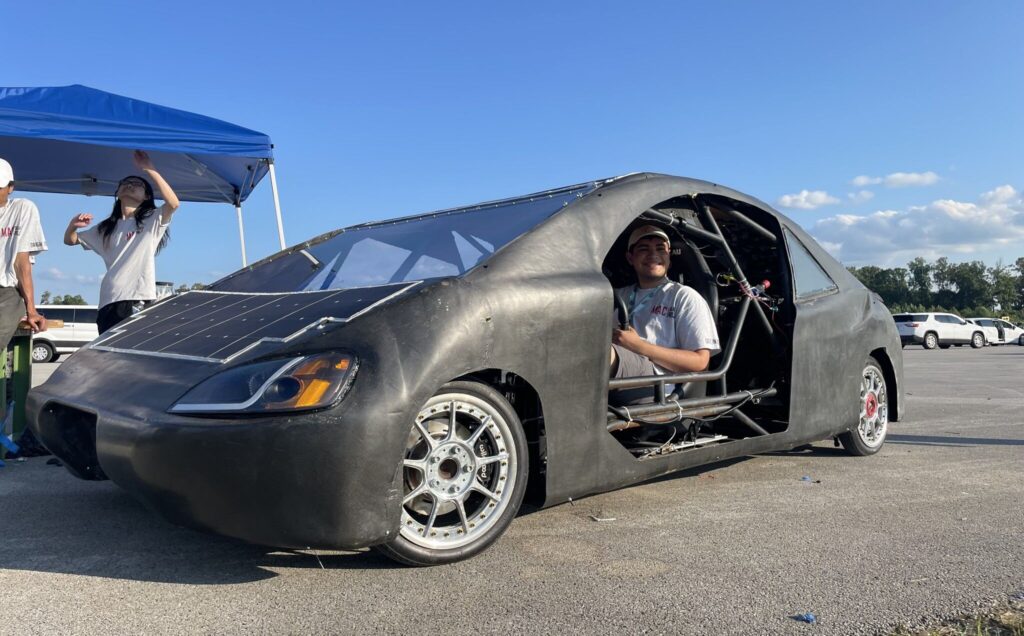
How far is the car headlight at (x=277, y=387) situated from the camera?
2.33 metres

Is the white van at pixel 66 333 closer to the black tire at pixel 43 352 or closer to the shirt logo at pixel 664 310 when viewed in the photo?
the black tire at pixel 43 352

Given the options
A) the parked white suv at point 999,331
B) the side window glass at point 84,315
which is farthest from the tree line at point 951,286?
the side window glass at point 84,315

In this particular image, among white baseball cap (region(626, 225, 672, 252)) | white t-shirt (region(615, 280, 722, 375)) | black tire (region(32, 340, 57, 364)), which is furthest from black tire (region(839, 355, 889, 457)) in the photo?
black tire (region(32, 340, 57, 364))

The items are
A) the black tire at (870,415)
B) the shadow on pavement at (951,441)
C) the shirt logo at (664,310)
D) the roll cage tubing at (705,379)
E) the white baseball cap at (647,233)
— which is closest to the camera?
the roll cage tubing at (705,379)

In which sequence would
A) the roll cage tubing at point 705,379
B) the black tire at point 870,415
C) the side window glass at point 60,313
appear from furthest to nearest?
the side window glass at point 60,313 < the black tire at point 870,415 < the roll cage tubing at point 705,379

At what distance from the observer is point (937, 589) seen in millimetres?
2453

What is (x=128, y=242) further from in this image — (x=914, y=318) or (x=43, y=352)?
(x=914, y=318)

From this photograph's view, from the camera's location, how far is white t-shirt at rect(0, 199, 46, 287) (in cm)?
466

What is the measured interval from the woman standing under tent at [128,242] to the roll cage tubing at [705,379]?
10.9 feet

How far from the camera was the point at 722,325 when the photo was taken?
4355 millimetres

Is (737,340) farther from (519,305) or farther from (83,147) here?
(83,147)

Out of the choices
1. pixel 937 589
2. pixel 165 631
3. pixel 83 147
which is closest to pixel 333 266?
pixel 165 631

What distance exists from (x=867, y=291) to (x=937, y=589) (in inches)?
114

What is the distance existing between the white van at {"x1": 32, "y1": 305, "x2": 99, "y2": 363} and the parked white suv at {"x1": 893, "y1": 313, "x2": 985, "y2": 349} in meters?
28.5
